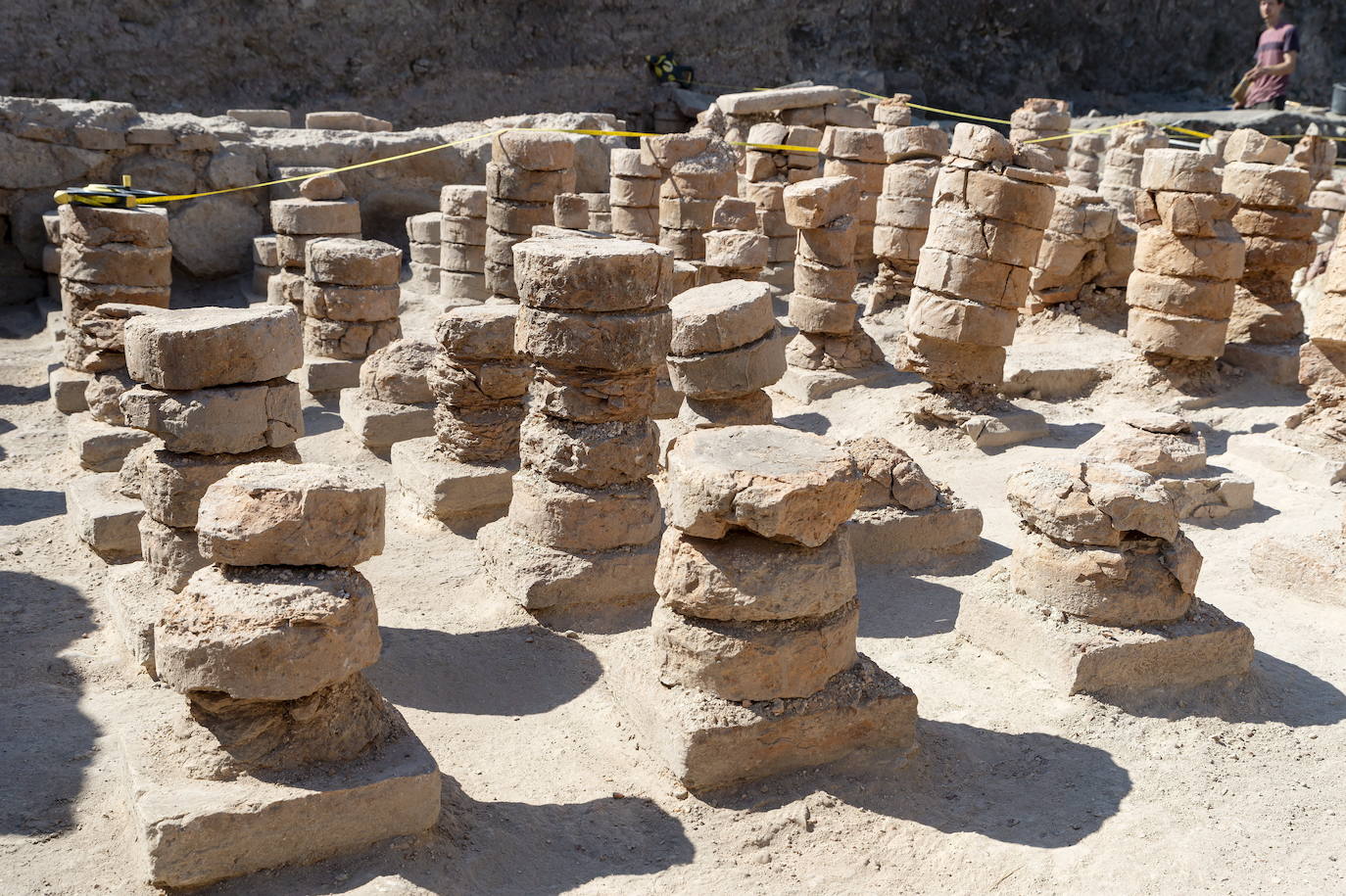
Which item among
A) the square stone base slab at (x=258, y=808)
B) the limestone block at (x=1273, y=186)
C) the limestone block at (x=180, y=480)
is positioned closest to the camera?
the square stone base slab at (x=258, y=808)

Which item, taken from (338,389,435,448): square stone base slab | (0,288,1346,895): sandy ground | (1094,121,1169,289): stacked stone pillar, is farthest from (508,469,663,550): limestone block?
(1094,121,1169,289): stacked stone pillar

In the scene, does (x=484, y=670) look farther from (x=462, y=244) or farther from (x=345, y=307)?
(x=462, y=244)

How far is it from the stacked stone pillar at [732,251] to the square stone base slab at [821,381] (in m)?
1.20

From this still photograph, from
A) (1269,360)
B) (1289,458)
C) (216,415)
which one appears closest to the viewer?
(216,415)

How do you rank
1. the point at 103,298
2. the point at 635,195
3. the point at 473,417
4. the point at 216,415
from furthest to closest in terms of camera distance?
the point at 635,195 → the point at 103,298 → the point at 473,417 → the point at 216,415

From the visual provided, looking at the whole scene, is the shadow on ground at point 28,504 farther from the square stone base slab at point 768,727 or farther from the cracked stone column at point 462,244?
the cracked stone column at point 462,244

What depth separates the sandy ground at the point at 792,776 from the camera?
488 centimetres

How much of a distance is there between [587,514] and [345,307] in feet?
18.8

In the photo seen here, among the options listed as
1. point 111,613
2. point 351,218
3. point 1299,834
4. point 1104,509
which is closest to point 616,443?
point 1104,509

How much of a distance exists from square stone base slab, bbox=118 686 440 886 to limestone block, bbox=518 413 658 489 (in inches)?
97.3

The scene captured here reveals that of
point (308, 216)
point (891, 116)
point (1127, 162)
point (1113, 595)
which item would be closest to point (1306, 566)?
point (1113, 595)

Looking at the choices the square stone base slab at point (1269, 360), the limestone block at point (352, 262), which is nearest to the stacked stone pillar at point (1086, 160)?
the square stone base slab at point (1269, 360)

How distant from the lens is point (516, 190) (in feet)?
39.4

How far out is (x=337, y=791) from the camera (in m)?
4.72
